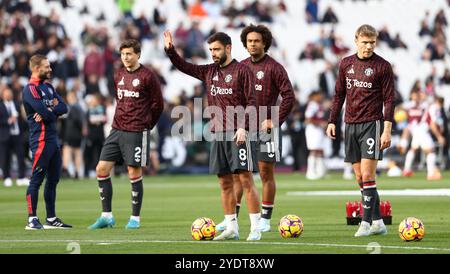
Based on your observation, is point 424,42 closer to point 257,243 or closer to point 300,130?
point 300,130

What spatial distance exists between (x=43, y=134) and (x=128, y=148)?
1.19 m

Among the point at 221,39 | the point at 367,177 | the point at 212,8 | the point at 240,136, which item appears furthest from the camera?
the point at 212,8

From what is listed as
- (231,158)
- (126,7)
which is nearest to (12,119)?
(126,7)

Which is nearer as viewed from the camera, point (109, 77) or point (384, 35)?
point (109, 77)

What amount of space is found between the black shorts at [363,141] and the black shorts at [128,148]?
118 inches

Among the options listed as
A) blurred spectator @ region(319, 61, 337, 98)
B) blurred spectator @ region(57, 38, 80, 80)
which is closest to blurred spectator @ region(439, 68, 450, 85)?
blurred spectator @ region(319, 61, 337, 98)

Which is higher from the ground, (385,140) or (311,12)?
(311,12)

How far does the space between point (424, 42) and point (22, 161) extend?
19347 mm

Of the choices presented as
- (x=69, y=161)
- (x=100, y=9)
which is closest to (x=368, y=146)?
(x=69, y=161)

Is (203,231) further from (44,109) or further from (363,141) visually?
(44,109)

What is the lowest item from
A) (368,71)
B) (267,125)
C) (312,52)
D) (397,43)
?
(267,125)

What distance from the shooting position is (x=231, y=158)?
13.3 metres

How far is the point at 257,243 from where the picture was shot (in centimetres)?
1262

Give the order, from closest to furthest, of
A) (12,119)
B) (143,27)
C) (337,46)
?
(12,119) → (143,27) → (337,46)
